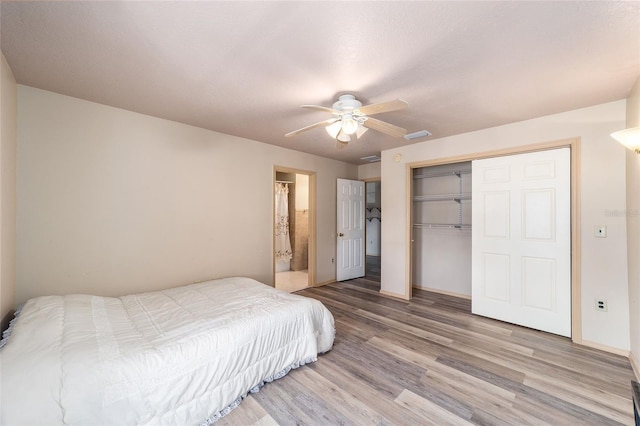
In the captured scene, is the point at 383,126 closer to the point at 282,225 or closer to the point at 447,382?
the point at 447,382

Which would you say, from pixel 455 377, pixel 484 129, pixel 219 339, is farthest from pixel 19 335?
pixel 484 129

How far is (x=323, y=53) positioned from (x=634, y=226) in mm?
3025

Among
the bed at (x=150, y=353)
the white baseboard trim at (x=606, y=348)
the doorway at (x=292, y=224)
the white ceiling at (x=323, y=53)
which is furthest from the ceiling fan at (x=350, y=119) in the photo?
the doorway at (x=292, y=224)

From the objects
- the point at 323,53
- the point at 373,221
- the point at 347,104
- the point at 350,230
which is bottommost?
the point at 350,230

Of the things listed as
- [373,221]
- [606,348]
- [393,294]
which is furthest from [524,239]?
[373,221]

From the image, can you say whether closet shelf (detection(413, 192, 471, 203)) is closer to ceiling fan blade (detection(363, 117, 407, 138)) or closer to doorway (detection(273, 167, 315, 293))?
ceiling fan blade (detection(363, 117, 407, 138))

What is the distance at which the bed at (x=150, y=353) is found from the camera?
121 centimetres

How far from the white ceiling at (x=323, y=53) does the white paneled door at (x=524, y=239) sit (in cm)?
75

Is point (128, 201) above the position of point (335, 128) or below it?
below

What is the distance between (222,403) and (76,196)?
90.7 inches

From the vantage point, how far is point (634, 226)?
224 cm

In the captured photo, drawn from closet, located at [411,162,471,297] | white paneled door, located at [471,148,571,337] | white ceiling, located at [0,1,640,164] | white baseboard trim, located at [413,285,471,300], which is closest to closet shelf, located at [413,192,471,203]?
closet, located at [411,162,471,297]

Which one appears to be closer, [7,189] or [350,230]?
[7,189]

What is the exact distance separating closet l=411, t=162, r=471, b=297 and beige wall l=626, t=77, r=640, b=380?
71.6 inches
